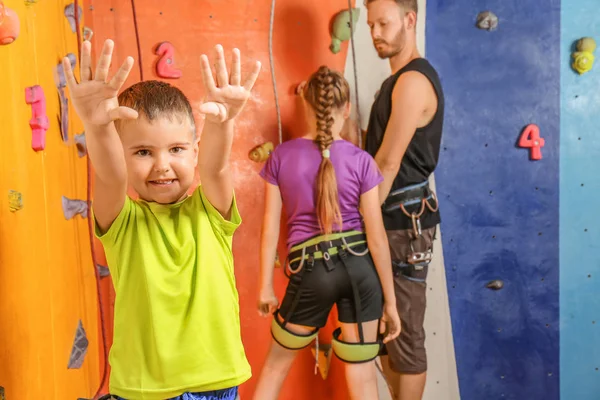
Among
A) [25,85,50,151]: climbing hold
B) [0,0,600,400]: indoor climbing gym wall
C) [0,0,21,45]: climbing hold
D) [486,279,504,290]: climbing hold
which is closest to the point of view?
[0,0,21,45]: climbing hold

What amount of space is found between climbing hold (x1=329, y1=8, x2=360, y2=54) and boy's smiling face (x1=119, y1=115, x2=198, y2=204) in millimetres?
1350

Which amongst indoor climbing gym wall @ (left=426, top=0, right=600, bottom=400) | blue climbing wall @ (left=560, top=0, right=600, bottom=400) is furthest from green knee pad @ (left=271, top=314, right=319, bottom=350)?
blue climbing wall @ (left=560, top=0, right=600, bottom=400)

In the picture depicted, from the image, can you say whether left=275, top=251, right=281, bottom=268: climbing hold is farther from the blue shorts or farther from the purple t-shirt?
the blue shorts

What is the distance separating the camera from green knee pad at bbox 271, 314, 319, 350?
245cm

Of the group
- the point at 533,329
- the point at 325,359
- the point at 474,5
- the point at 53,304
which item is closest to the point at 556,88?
the point at 474,5

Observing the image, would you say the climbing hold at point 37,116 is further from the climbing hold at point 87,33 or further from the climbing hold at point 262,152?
the climbing hold at point 262,152

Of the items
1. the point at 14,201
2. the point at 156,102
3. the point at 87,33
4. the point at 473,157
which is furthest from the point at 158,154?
the point at 473,157

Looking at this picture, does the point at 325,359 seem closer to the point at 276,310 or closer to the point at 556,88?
the point at 276,310

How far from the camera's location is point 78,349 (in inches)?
89.2

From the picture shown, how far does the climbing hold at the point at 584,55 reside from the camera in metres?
2.81

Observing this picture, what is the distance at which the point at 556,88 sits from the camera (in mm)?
2865

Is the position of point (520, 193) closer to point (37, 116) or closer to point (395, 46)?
point (395, 46)

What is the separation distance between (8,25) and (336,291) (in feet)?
4.55

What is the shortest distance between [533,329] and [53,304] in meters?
2.02
